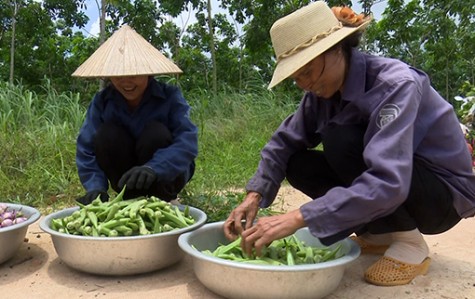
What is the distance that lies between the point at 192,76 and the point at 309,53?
32.5 feet

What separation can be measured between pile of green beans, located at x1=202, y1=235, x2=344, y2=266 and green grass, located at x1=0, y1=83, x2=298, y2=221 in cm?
101

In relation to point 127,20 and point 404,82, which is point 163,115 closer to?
point 404,82

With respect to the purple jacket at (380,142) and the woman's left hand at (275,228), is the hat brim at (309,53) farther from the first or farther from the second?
the woman's left hand at (275,228)

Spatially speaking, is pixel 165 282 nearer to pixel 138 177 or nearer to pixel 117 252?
pixel 117 252

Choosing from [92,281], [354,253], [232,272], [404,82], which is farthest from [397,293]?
[92,281]

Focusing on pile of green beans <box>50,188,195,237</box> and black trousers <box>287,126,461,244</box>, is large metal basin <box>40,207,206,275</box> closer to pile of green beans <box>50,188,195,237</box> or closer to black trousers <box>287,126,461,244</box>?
pile of green beans <box>50,188,195,237</box>

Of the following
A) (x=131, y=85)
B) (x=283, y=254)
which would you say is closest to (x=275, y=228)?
(x=283, y=254)

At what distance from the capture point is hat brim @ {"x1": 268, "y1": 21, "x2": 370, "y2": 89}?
5.77ft

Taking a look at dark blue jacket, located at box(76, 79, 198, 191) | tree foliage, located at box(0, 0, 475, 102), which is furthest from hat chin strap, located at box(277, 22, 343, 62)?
tree foliage, located at box(0, 0, 475, 102)

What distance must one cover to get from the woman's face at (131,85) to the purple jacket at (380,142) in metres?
0.76

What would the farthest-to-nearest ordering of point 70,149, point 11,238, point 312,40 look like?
1. point 70,149
2. point 11,238
3. point 312,40

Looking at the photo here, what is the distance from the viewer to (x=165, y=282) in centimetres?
214

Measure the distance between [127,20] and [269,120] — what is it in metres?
4.29

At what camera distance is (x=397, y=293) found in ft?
6.54
